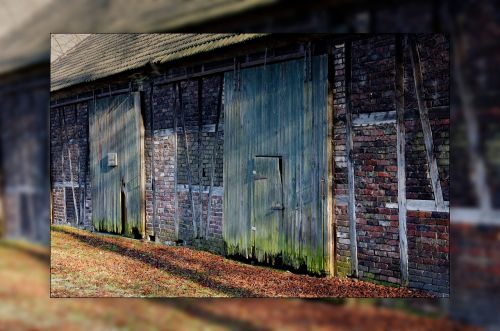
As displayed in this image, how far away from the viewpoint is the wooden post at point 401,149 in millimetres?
5223

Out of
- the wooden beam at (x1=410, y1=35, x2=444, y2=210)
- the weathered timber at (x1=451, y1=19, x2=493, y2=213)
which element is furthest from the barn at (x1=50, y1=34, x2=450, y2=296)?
the weathered timber at (x1=451, y1=19, x2=493, y2=213)

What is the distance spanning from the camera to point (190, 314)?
5824 mm

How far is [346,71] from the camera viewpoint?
5590 millimetres

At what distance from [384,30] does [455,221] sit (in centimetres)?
200

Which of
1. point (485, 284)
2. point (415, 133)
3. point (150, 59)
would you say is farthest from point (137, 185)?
point (485, 284)

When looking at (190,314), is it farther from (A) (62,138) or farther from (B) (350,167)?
(A) (62,138)

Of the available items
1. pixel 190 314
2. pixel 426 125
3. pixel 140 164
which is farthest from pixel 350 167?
pixel 140 164

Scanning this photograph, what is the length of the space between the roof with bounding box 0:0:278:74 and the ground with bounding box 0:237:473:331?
9.19 ft

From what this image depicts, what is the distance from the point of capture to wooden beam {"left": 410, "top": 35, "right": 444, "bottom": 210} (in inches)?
200

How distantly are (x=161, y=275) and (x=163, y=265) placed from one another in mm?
181

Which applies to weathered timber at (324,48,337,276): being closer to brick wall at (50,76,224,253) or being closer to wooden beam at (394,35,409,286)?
wooden beam at (394,35,409,286)

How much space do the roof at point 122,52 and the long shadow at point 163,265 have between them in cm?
187

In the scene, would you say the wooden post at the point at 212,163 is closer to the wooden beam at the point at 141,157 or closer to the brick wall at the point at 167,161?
the brick wall at the point at 167,161

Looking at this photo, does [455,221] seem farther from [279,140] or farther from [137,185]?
[137,185]
